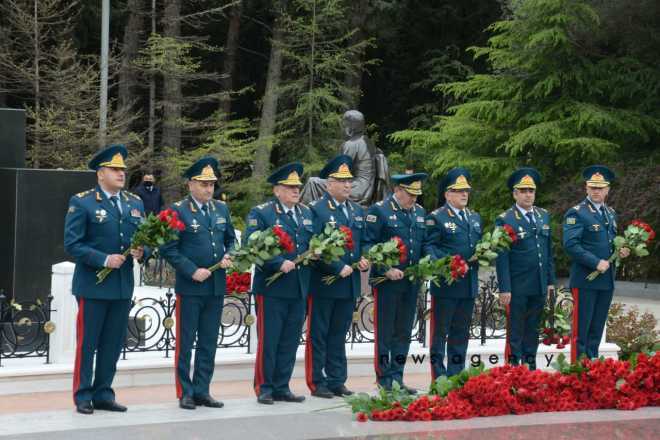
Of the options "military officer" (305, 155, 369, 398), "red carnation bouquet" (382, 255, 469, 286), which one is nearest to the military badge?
"military officer" (305, 155, 369, 398)

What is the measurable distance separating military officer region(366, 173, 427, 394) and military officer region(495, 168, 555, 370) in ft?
3.09

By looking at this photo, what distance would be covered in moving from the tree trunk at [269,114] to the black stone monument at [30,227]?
17.9 m

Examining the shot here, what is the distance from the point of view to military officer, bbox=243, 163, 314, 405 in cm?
957

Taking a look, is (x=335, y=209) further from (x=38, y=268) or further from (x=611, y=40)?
(x=611, y=40)

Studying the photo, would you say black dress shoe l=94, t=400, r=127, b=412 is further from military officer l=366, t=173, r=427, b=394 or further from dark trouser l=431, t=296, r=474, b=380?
dark trouser l=431, t=296, r=474, b=380

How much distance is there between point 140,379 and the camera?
10797 millimetres

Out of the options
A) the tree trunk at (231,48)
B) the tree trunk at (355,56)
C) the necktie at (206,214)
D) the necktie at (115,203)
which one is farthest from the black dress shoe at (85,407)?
the tree trunk at (231,48)

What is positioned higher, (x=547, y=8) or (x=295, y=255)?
(x=547, y=8)

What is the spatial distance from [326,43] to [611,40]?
889 cm

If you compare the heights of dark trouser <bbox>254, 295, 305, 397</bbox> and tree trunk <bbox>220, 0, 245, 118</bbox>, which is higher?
tree trunk <bbox>220, 0, 245, 118</bbox>

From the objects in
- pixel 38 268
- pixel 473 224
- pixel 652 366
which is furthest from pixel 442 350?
pixel 38 268

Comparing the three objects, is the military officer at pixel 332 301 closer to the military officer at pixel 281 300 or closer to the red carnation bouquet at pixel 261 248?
the military officer at pixel 281 300

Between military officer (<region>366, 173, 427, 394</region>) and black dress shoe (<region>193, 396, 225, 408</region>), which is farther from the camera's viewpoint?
military officer (<region>366, 173, 427, 394</region>)

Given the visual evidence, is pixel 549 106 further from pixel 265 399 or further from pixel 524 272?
pixel 265 399
